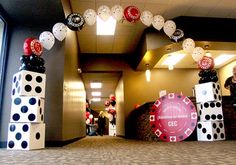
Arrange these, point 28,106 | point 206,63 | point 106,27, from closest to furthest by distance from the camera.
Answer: point 28,106 → point 206,63 → point 106,27

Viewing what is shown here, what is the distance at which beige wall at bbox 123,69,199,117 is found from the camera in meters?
7.90

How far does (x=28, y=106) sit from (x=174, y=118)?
116 inches

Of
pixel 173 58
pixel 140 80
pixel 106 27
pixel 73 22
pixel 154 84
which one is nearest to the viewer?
pixel 73 22

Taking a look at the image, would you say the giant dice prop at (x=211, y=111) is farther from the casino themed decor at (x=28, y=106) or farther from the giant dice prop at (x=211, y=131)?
the casino themed decor at (x=28, y=106)

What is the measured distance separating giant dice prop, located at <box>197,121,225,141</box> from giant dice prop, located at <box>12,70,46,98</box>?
11.2 ft

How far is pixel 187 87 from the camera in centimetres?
830

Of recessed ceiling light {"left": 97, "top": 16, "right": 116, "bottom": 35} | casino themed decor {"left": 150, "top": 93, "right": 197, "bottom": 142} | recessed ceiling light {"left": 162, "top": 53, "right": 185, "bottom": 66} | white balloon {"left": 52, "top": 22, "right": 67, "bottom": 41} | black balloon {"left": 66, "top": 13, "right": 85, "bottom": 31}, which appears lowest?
casino themed decor {"left": 150, "top": 93, "right": 197, "bottom": 142}

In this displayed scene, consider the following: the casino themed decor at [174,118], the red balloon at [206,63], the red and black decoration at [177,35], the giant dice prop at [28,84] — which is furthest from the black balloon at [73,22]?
the red balloon at [206,63]

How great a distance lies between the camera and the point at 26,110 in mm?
3453

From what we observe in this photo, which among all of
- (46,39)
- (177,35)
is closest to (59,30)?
(46,39)

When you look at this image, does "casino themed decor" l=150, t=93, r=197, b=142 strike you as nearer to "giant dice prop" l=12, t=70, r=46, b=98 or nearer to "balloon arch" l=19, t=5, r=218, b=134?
"balloon arch" l=19, t=5, r=218, b=134

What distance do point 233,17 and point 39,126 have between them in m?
5.44

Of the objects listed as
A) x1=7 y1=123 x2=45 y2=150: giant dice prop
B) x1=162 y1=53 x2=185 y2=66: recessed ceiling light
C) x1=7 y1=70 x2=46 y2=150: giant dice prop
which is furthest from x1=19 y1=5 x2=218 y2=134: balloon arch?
x1=162 y1=53 x2=185 y2=66: recessed ceiling light

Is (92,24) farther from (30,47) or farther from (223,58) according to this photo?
(223,58)
